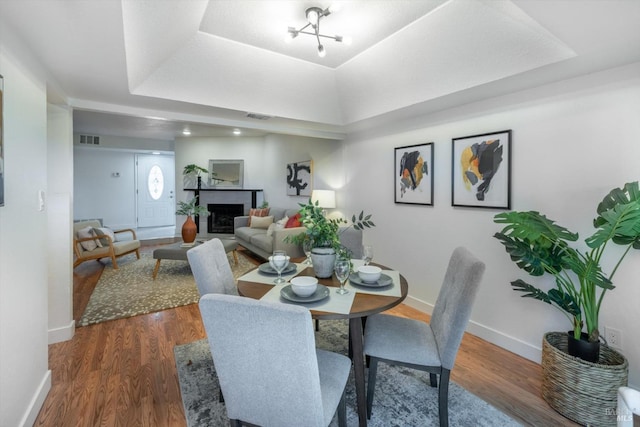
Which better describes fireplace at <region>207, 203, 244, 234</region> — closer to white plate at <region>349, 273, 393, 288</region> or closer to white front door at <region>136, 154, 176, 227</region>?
white front door at <region>136, 154, 176, 227</region>

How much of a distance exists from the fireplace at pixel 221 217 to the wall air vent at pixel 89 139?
2.89 meters

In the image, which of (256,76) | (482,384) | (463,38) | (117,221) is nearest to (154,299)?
(256,76)

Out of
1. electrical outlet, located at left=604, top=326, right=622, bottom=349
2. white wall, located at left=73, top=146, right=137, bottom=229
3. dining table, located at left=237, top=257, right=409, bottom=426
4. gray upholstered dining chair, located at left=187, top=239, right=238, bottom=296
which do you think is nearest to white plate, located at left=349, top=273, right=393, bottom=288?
dining table, located at left=237, top=257, right=409, bottom=426

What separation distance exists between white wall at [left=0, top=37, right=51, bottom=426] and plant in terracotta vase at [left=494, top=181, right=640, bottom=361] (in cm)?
271

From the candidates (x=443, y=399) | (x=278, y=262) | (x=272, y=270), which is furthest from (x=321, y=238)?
(x=443, y=399)

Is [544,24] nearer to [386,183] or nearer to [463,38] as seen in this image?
[463,38]

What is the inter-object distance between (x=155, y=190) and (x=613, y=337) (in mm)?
9522

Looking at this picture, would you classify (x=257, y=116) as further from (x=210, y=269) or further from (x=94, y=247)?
(x=94, y=247)

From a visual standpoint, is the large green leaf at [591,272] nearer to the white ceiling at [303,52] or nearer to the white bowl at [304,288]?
the white ceiling at [303,52]

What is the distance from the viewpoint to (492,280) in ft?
8.34

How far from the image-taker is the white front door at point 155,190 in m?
8.30

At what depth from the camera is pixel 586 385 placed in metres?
1.63

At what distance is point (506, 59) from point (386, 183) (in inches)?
69.8

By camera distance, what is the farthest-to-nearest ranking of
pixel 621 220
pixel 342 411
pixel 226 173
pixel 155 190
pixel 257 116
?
pixel 155 190 < pixel 226 173 < pixel 257 116 < pixel 621 220 < pixel 342 411
